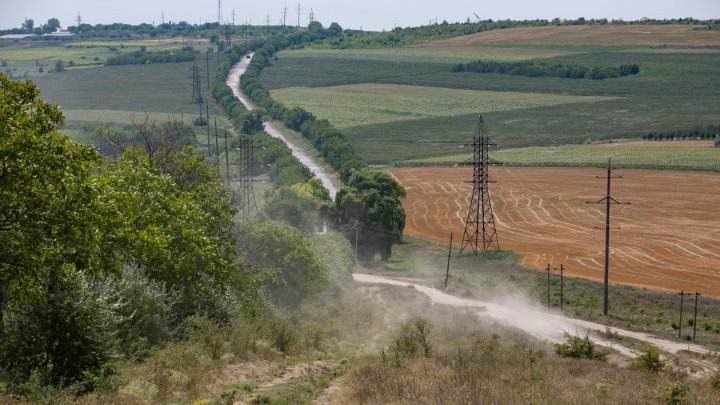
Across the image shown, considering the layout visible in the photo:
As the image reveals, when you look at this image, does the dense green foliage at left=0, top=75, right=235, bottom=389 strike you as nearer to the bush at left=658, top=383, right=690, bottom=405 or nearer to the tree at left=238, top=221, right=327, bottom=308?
the bush at left=658, top=383, right=690, bottom=405

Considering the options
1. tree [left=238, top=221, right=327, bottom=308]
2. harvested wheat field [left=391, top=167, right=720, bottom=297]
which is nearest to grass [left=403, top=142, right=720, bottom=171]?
harvested wheat field [left=391, top=167, right=720, bottom=297]

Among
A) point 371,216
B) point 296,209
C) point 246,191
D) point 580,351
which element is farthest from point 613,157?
point 580,351

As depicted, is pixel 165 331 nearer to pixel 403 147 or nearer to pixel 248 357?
pixel 248 357

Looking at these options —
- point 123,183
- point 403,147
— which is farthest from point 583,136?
point 123,183

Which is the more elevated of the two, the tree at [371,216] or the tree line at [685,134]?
the tree line at [685,134]

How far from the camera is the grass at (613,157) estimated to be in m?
130

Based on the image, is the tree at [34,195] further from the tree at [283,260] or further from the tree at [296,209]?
the tree at [296,209]

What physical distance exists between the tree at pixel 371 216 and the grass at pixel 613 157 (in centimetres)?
4926

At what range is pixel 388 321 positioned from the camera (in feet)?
184

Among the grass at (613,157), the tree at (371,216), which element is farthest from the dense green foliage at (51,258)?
the grass at (613,157)

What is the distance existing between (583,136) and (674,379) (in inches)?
5386

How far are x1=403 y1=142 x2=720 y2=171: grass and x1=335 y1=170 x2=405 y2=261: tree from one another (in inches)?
1939

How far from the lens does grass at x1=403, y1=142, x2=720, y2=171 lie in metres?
130

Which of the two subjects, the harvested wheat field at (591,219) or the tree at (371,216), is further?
the tree at (371,216)
